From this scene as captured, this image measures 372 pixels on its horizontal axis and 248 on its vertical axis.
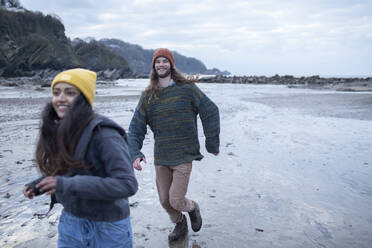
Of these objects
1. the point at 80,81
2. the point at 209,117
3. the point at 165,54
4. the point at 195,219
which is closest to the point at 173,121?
the point at 209,117

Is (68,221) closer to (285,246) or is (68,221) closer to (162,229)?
(162,229)

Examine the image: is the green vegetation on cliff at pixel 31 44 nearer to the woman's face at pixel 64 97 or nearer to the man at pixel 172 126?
the man at pixel 172 126

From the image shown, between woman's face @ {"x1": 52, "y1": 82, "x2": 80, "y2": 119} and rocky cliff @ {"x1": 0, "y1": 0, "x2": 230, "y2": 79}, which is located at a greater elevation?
rocky cliff @ {"x1": 0, "y1": 0, "x2": 230, "y2": 79}

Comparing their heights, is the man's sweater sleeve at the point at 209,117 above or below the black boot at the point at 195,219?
above

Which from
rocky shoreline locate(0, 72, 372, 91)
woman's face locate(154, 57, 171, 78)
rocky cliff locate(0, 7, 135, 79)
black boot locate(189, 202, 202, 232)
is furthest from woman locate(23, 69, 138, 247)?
rocky cliff locate(0, 7, 135, 79)

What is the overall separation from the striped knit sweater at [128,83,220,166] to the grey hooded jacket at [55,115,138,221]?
1495 millimetres

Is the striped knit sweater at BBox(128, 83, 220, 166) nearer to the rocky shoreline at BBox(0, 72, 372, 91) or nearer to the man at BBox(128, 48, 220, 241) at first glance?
A: the man at BBox(128, 48, 220, 241)

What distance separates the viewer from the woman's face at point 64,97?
73.8 inches

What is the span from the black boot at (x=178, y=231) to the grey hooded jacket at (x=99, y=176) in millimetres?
1902

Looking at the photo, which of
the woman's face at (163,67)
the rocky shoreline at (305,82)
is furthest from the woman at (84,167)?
the rocky shoreline at (305,82)

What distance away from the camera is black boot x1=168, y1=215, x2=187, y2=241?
3.64m

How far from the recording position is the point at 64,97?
74.0 inches

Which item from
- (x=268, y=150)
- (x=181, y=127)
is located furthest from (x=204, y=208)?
(x=268, y=150)

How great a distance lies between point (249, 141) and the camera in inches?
346
